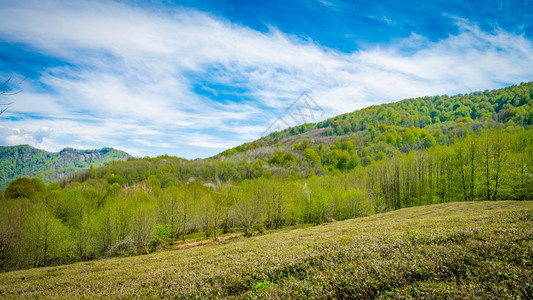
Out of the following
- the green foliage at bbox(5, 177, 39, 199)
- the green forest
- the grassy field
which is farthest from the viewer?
the green foliage at bbox(5, 177, 39, 199)

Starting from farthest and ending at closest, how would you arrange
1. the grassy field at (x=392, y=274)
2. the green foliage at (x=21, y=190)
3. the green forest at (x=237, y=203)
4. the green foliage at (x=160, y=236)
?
the green foliage at (x=21, y=190)
the green foliage at (x=160, y=236)
the green forest at (x=237, y=203)
the grassy field at (x=392, y=274)

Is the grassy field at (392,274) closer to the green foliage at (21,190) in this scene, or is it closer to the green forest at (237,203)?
the green forest at (237,203)

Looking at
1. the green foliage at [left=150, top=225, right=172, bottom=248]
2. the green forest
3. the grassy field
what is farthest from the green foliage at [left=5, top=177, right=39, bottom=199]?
the grassy field

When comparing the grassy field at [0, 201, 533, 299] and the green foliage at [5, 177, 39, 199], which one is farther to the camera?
the green foliage at [5, 177, 39, 199]

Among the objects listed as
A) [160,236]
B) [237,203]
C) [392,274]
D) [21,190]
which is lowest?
[160,236]

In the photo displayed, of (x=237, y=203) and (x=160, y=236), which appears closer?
(x=160, y=236)

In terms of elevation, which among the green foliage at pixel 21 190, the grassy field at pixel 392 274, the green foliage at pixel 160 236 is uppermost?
the grassy field at pixel 392 274

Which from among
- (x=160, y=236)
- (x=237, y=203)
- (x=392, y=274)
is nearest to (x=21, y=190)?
(x=160, y=236)

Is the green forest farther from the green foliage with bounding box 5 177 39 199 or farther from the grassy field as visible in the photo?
the grassy field

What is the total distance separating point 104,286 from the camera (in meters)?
11.7

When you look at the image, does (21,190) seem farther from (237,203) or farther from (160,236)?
(237,203)

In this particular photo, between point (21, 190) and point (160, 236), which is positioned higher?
point (21, 190)

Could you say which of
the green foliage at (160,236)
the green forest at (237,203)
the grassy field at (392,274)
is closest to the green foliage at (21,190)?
the green forest at (237,203)

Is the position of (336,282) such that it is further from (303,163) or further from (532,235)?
(303,163)
